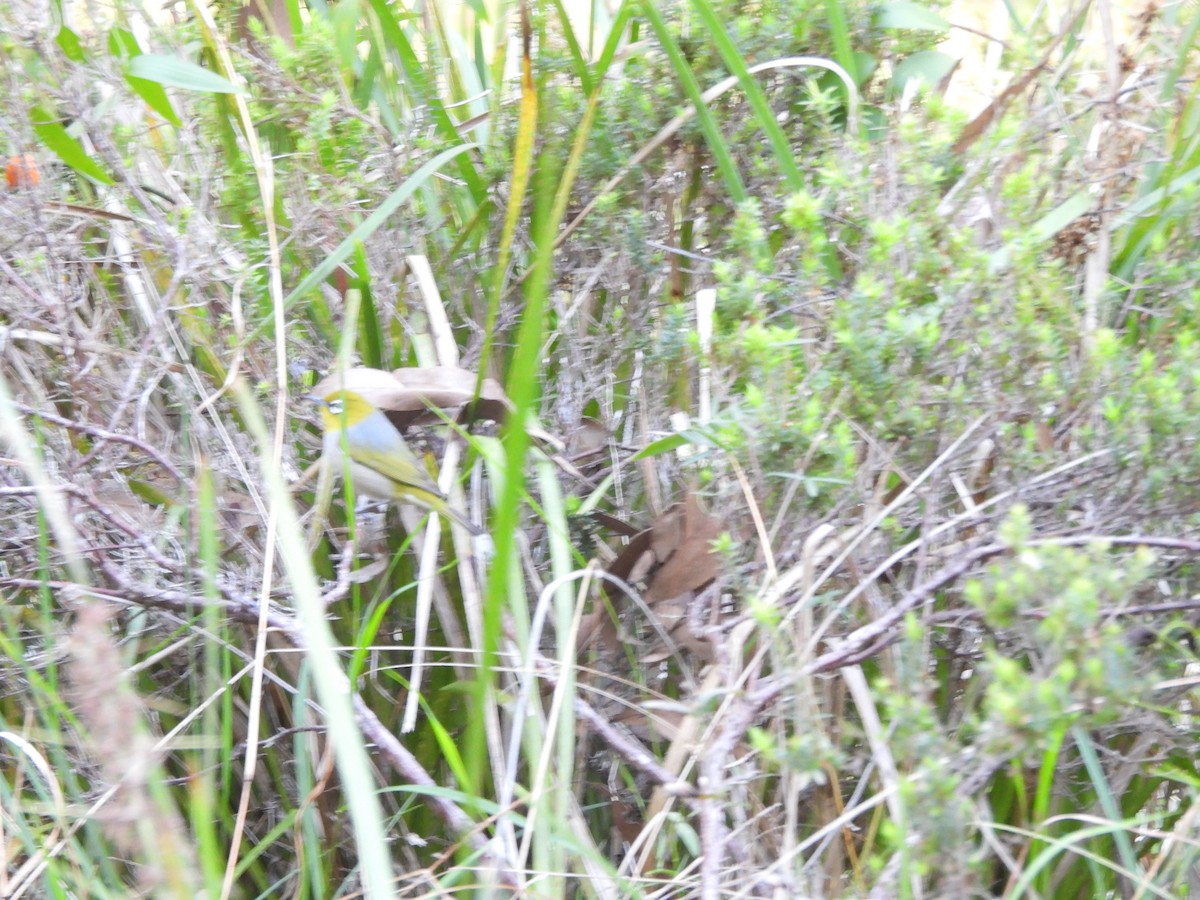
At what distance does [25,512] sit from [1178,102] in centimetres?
198

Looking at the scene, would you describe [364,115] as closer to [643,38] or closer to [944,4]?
[643,38]

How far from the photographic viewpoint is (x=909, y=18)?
186 cm

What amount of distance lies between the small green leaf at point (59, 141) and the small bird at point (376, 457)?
48 centimetres

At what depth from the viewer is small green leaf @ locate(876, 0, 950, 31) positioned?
1826 mm

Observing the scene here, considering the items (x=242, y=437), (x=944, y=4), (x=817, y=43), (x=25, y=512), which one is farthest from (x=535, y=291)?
(x=944, y=4)

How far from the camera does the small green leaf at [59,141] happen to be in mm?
1686

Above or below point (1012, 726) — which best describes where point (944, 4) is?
above

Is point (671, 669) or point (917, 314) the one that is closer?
point (917, 314)

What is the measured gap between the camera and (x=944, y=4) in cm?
199

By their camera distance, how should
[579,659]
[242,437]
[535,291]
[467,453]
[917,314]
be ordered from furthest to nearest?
[467,453]
[242,437]
[579,659]
[917,314]
[535,291]

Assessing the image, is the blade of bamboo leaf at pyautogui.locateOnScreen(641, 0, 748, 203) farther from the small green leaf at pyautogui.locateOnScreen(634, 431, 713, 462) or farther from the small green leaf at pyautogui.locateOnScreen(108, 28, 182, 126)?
the small green leaf at pyautogui.locateOnScreen(108, 28, 182, 126)

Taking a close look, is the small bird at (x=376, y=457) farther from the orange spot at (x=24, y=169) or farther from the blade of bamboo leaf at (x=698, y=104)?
the blade of bamboo leaf at (x=698, y=104)

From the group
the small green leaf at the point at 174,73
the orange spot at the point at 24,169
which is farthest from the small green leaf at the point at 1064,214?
the orange spot at the point at 24,169

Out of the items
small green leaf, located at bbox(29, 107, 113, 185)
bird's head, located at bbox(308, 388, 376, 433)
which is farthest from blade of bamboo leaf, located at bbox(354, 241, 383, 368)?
small green leaf, located at bbox(29, 107, 113, 185)
